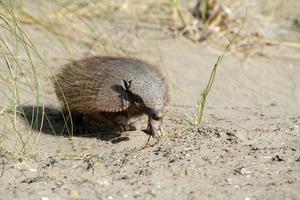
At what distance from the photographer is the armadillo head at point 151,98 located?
190 inches

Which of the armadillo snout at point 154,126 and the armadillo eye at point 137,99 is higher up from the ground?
the armadillo eye at point 137,99

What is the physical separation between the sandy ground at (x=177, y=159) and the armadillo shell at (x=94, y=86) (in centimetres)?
27

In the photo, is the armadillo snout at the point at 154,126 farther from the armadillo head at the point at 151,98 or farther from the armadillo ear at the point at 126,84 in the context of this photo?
the armadillo ear at the point at 126,84

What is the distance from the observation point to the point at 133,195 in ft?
12.6

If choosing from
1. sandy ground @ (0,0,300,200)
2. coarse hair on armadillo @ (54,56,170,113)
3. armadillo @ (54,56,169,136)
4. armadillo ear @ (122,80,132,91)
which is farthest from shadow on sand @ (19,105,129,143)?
armadillo ear @ (122,80,132,91)

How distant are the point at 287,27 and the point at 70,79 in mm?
4835

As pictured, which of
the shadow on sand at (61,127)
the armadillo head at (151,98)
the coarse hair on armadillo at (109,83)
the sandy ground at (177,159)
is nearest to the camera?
the sandy ground at (177,159)

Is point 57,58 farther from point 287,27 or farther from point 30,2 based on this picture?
point 287,27

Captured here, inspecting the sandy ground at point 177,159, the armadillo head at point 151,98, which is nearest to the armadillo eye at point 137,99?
the armadillo head at point 151,98

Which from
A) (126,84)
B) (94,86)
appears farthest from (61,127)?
(126,84)

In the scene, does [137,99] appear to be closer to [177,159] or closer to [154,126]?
[154,126]

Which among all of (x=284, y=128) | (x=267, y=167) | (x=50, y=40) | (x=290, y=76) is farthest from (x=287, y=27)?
(x=267, y=167)

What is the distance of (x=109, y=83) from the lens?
16.6 feet

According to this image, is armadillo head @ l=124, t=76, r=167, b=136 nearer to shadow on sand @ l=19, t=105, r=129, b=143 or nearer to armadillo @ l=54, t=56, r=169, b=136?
armadillo @ l=54, t=56, r=169, b=136
